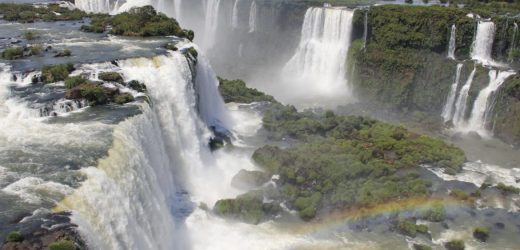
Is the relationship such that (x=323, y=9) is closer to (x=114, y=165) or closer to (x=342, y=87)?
(x=342, y=87)

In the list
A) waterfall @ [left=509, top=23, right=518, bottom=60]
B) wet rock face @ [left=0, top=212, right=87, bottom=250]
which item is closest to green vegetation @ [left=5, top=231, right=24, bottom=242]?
wet rock face @ [left=0, top=212, right=87, bottom=250]

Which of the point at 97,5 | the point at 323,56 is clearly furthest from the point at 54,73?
the point at 97,5

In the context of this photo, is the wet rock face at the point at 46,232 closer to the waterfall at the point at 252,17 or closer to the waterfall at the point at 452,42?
the waterfall at the point at 452,42

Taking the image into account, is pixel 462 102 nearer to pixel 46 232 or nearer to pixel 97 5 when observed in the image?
pixel 46 232

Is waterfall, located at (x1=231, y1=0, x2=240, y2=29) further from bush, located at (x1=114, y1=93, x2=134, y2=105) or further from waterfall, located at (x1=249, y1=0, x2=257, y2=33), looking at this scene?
bush, located at (x1=114, y1=93, x2=134, y2=105)

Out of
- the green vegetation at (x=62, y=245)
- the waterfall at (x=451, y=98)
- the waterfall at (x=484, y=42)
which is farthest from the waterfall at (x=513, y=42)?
the green vegetation at (x=62, y=245)
